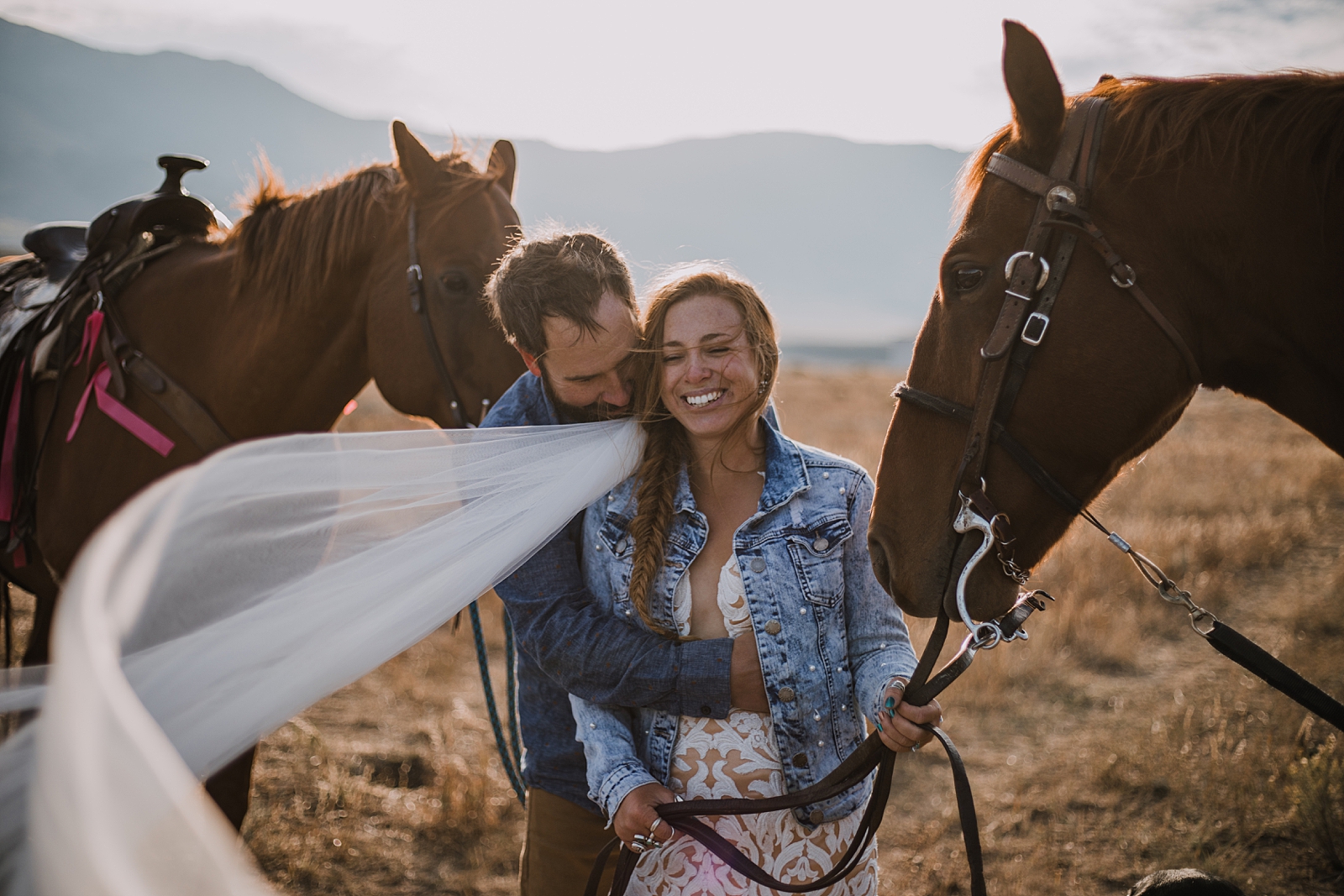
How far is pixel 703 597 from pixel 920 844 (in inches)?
104

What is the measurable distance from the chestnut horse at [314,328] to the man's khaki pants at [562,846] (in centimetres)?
133

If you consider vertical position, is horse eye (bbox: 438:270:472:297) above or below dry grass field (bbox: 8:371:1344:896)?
above

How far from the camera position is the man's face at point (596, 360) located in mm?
1950

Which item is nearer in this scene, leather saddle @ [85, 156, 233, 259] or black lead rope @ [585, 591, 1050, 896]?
black lead rope @ [585, 591, 1050, 896]

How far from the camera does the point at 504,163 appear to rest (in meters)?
3.19

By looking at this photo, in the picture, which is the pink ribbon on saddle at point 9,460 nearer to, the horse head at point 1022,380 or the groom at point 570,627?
the groom at point 570,627

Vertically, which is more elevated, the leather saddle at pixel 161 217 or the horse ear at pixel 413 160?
the horse ear at pixel 413 160

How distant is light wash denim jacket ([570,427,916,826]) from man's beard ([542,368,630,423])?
0.30 meters

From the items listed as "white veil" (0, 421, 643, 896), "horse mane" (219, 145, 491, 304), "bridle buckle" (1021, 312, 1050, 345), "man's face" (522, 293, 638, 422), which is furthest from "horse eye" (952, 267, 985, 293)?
"horse mane" (219, 145, 491, 304)

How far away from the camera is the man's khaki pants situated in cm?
204

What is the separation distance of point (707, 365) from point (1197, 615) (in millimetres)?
1277

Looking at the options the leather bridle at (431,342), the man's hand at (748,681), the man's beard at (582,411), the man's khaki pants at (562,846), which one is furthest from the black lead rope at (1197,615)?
the leather bridle at (431,342)

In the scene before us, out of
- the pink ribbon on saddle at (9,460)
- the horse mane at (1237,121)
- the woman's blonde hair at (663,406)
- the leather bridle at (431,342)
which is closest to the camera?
the horse mane at (1237,121)

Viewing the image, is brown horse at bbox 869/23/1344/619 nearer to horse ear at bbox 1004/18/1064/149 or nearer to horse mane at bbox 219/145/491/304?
horse ear at bbox 1004/18/1064/149
